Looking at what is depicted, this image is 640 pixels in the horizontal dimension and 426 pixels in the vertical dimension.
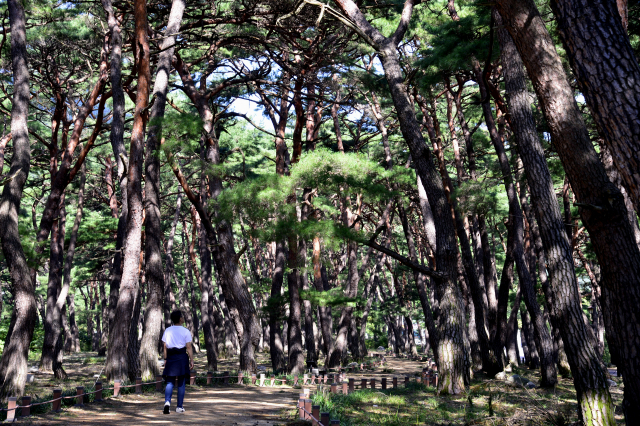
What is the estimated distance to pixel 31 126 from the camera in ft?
65.4

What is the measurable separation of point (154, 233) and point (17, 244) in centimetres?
282

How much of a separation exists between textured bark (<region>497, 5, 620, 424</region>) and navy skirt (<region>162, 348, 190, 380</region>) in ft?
16.9

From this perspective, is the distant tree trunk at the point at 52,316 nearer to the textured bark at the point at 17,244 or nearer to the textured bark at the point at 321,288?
the textured bark at the point at 17,244

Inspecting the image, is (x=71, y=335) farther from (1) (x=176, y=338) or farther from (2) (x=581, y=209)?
(2) (x=581, y=209)

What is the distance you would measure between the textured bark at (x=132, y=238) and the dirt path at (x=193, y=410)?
146 cm

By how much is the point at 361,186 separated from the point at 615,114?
8624mm

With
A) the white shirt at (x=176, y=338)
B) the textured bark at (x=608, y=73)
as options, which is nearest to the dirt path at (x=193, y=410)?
the white shirt at (x=176, y=338)

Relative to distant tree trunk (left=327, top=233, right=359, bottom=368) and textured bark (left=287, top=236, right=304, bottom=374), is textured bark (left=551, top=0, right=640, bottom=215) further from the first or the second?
distant tree trunk (left=327, top=233, right=359, bottom=368)

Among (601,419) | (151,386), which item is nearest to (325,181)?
(151,386)

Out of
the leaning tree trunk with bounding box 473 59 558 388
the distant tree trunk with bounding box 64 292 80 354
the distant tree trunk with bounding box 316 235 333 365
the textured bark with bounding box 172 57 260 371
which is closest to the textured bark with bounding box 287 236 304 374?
the distant tree trunk with bounding box 316 235 333 365

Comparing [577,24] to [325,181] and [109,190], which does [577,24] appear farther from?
[109,190]

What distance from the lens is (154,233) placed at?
12.1m

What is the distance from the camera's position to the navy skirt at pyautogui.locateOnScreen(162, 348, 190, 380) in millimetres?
6863

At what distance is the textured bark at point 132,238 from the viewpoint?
33.6ft
